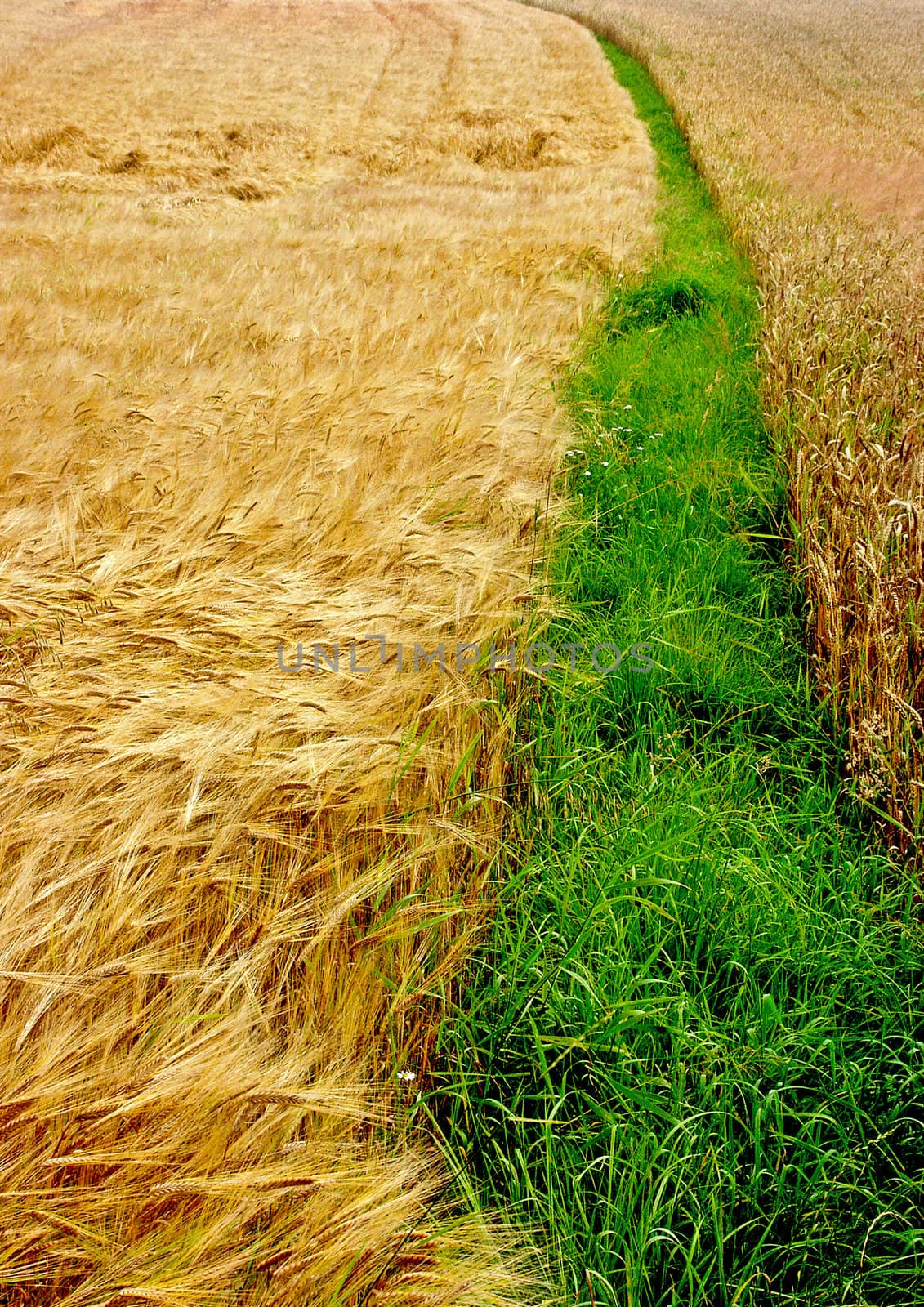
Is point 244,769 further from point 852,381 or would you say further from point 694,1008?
point 852,381

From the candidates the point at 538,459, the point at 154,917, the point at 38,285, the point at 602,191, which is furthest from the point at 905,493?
the point at 602,191

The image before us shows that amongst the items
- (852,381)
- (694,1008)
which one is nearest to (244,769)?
→ (694,1008)

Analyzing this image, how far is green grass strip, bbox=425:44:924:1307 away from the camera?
923mm

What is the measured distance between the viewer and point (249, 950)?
1054mm

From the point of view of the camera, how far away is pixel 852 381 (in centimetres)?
285

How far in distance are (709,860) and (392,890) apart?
0.49 m

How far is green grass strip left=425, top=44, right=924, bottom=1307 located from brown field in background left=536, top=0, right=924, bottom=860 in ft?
0.48

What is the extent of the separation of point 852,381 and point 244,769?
8.53 ft

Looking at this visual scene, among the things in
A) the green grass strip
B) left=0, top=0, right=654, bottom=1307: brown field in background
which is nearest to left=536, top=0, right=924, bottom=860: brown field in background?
the green grass strip

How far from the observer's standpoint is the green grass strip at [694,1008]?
923mm

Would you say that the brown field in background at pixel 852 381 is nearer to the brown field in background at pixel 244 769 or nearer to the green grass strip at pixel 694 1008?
the green grass strip at pixel 694 1008

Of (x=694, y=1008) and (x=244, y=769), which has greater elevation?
(x=244, y=769)

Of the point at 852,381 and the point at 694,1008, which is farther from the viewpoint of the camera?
the point at 852,381

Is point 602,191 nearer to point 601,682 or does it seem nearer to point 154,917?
point 601,682
